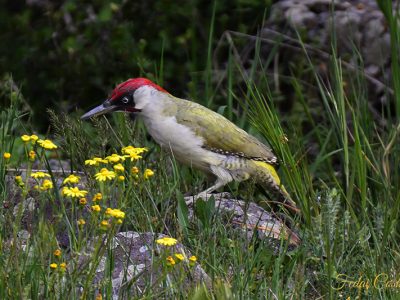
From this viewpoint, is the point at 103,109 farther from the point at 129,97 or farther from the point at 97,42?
the point at 97,42

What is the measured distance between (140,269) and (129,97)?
1.59m

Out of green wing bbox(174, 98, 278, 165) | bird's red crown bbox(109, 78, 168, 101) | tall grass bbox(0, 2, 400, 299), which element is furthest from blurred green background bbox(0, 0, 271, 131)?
tall grass bbox(0, 2, 400, 299)

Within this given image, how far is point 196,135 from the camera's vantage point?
5672 mm

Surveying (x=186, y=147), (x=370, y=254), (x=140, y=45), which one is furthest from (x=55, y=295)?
(x=140, y=45)

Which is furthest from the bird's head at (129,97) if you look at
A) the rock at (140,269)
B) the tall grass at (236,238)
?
the rock at (140,269)

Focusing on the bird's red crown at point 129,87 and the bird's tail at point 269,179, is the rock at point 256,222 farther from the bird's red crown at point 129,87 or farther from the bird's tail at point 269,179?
the bird's red crown at point 129,87

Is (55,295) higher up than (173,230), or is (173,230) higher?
(55,295)

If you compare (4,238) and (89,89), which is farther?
(89,89)

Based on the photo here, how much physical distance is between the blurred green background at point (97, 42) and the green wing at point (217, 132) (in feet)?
6.97

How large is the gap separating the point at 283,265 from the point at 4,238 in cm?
123

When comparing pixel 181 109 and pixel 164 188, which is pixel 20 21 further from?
pixel 164 188

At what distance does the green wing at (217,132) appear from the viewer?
570 cm

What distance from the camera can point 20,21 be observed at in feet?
26.8

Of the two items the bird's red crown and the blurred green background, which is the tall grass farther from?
the blurred green background
